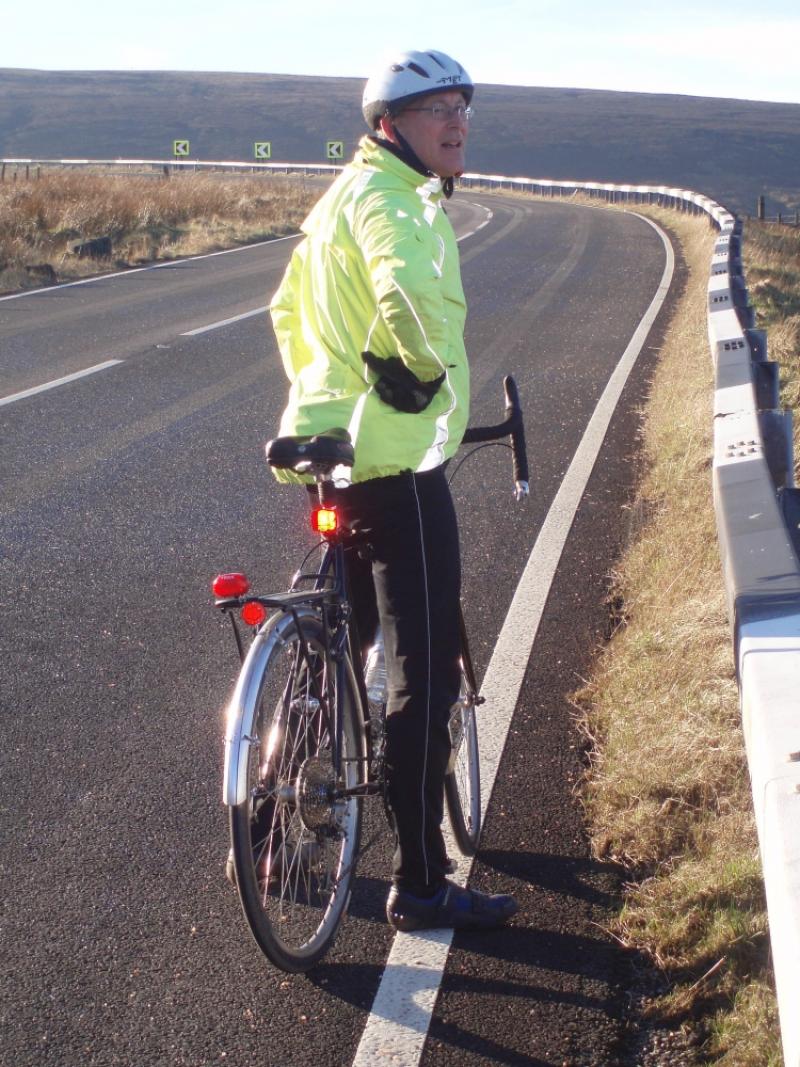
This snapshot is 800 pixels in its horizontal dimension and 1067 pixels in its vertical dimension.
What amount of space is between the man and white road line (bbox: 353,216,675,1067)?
5.9 inches

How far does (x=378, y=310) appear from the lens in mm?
2961

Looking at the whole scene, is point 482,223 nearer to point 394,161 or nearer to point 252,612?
point 394,161

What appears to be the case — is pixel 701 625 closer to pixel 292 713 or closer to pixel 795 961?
pixel 292 713

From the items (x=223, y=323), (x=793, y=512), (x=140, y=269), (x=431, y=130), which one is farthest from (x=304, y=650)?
(x=140, y=269)

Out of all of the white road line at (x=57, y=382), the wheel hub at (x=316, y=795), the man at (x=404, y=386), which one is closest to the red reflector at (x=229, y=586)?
the man at (x=404, y=386)

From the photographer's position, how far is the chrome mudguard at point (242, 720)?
2.79 meters

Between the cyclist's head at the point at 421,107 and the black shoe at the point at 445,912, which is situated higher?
the cyclist's head at the point at 421,107

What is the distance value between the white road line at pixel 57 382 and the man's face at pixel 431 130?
708 cm

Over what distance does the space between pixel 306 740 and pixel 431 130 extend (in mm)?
1494

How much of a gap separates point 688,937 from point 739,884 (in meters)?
0.21

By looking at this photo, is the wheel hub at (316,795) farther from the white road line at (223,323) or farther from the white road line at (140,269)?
the white road line at (140,269)

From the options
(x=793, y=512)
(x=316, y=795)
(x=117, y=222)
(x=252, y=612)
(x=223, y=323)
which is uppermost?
(x=252, y=612)

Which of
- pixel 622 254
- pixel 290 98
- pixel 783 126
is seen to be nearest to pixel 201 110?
pixel 290 98

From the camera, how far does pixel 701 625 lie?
4.98m
